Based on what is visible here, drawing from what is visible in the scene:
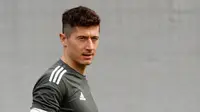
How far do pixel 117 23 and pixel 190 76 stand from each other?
79 centimetres

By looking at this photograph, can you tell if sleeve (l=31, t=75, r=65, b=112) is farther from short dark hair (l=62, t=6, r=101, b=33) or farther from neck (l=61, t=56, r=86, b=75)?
short dark hair (l=62, t=6, r=101, b=33)

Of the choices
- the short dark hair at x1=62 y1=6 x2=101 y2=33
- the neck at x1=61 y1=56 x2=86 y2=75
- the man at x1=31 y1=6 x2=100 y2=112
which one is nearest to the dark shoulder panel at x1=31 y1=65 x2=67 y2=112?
the man at x1=31 y1=6 x2=100 y2=112

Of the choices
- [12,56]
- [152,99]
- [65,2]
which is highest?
[65,2]

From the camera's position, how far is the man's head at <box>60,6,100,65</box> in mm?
2475

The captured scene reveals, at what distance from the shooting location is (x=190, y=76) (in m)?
4.84

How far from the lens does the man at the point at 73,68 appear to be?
92.4 inches

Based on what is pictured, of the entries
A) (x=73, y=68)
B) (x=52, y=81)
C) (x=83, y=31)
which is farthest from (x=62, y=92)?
(x=83, y=31)

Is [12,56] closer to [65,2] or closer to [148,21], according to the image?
[65,2]

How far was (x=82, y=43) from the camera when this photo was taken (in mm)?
2479

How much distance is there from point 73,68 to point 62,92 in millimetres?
199

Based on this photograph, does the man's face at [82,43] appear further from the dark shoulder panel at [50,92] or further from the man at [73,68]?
the dark shoulder panel at [50,92]

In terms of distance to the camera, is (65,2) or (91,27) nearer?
(91,27)

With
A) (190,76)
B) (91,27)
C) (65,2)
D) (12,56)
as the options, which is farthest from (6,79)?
(91,27)

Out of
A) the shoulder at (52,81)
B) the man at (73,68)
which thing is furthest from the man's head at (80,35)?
the shoulder at (52,81)
